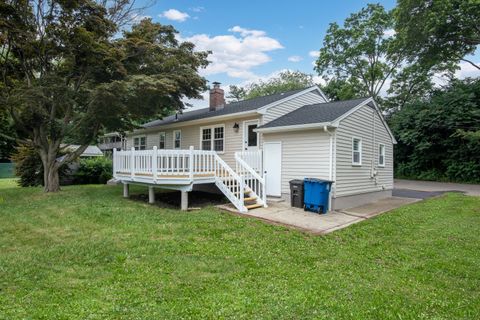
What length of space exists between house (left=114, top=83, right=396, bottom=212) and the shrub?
8.32 m

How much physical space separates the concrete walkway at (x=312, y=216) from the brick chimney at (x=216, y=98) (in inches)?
289

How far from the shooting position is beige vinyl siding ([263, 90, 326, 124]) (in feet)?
38.2

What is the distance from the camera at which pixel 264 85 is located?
42.3 meters

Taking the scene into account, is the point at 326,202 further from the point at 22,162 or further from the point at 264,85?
the point at 264,85

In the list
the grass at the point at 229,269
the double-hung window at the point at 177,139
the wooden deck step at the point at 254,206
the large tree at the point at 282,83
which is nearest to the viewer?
the grass at the point at 229,269

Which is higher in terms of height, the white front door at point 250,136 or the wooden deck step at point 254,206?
the white front door at point 250,136

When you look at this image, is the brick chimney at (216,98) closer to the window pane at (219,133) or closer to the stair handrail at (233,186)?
the window pane at (219,133)

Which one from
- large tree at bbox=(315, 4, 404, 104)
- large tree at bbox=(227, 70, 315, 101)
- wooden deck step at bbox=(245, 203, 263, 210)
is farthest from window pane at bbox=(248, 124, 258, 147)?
large tree at bbox=(227, 70, 315, 101)

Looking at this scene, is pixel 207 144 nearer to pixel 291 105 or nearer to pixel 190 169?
pixel 291 105


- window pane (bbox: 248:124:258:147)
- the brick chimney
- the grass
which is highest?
the brick chimney

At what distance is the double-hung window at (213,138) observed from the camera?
43.0 ft

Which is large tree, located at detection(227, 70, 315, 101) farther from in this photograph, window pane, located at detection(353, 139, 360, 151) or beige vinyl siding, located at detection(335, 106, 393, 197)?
window pane, located at detection(353, 139, 360, 151)

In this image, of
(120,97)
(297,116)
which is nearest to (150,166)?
(120,97)

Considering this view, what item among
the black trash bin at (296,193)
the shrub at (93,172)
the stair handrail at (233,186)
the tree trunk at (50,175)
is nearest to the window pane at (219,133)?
the stair handrail at (233,186)
